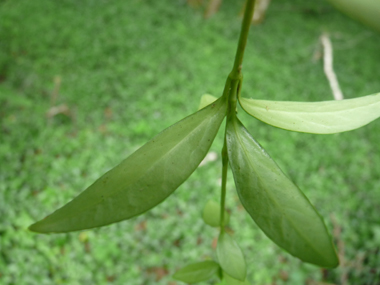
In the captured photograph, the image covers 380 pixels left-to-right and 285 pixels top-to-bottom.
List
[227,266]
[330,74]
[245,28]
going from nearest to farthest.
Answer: [245,28] → [227,266] → [330,74]

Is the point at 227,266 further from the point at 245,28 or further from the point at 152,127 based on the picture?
the point at 152,127

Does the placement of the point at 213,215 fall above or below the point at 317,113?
below

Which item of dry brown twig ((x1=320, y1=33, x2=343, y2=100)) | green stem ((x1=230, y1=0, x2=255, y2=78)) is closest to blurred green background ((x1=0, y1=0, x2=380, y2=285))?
dry brown twig ((x1=320, y1=33, x2=343, y2=100))

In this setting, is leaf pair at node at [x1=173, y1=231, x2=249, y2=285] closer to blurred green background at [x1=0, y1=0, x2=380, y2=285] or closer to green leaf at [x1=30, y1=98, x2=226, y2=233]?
green leaf at [x1=30, y1=98, x2=226, y2=233]

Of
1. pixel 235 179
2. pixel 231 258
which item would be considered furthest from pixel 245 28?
pixel 231 258

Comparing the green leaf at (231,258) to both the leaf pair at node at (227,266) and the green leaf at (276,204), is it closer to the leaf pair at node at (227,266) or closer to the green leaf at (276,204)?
the leaf pair at node at (227,266)

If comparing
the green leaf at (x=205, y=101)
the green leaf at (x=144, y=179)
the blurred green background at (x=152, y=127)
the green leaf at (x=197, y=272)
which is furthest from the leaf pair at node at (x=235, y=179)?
the blurred green background at (x=152, y=127)

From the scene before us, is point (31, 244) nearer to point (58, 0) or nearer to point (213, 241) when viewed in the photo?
point (213, 241)
